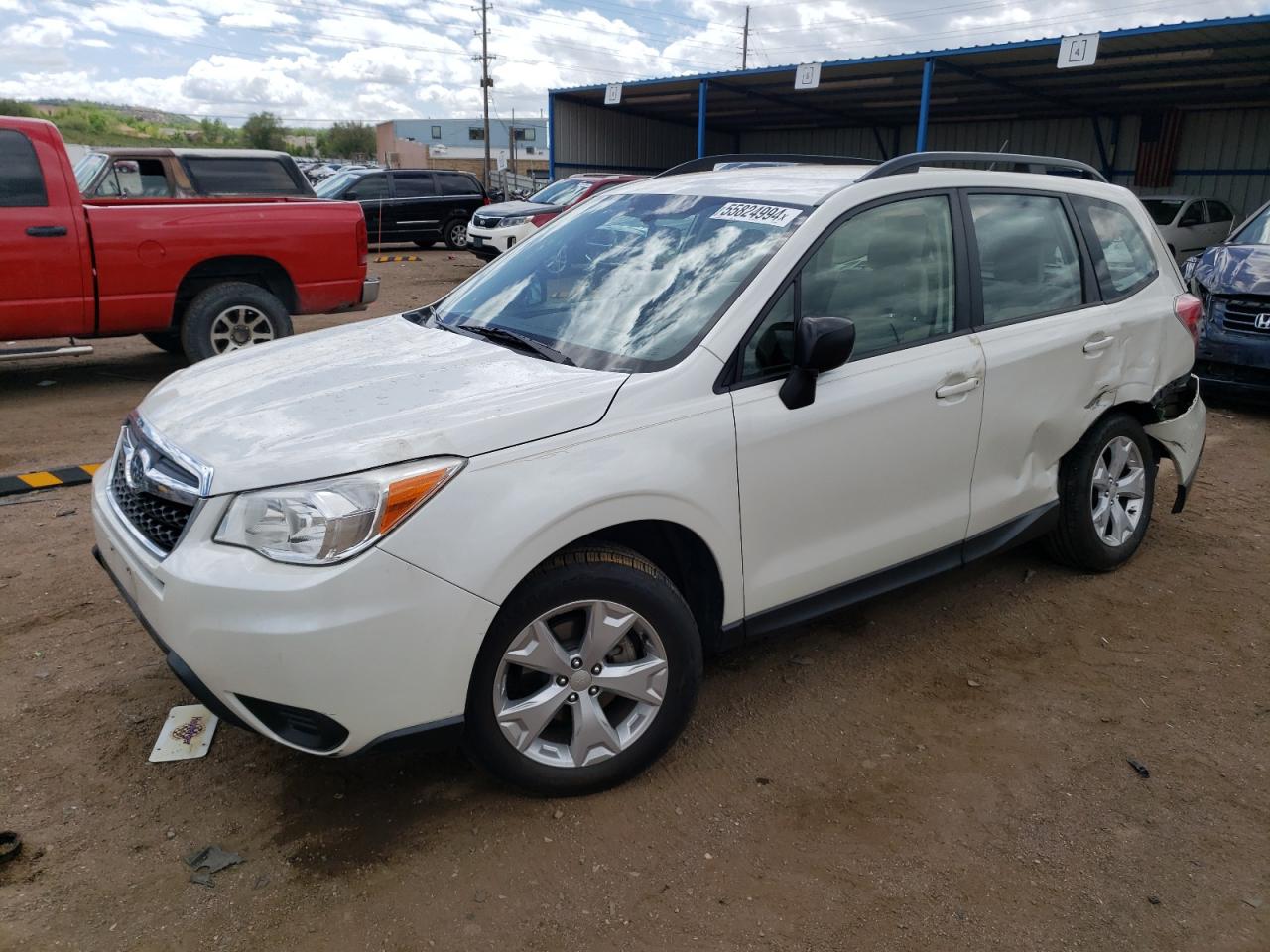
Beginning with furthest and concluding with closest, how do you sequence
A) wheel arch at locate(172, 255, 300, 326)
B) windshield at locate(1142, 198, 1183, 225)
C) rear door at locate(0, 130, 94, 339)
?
windshield at locate(1142, 198, 1183, 225)
wheel arch at locate(172, 255, 300, 326)
rear door at locate(0, 130, 94, 339)

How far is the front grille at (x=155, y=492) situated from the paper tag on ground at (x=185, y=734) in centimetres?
71

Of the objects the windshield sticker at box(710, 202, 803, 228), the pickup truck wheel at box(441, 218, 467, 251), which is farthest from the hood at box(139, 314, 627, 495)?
the pickup truck wheel at box(441, 218, 467, 251)

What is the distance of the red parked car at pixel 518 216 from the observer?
653 inches

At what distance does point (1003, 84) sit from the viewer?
20844 millimetres

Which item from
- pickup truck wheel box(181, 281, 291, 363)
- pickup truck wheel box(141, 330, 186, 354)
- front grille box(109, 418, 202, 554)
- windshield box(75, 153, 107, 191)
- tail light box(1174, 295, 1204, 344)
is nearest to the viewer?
front grille box(109, 418, 202, 554)

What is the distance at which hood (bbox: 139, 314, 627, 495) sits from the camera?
2.51 metres

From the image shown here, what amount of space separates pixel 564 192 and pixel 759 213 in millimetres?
14864

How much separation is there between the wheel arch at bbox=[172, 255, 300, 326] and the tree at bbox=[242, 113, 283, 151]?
97.9 metres

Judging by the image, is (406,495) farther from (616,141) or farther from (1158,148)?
(616,141)

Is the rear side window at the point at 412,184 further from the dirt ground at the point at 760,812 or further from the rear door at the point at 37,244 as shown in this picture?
the dirt ground at the point at 760,812

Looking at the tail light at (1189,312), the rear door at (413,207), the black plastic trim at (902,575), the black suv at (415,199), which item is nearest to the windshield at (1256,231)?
the tail light at (1189,312)

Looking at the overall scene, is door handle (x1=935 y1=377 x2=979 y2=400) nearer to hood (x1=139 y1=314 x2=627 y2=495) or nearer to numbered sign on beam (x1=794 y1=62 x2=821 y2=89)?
hood (x1=139 y1=314 x2=627 y2=495)

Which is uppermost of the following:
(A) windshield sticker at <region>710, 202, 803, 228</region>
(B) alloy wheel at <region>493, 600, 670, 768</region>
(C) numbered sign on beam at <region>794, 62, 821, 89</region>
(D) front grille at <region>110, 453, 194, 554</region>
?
(C) numbered sign on beam at <region>794, 62, 821, 89</region>

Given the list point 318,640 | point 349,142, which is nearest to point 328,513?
point 318,640
